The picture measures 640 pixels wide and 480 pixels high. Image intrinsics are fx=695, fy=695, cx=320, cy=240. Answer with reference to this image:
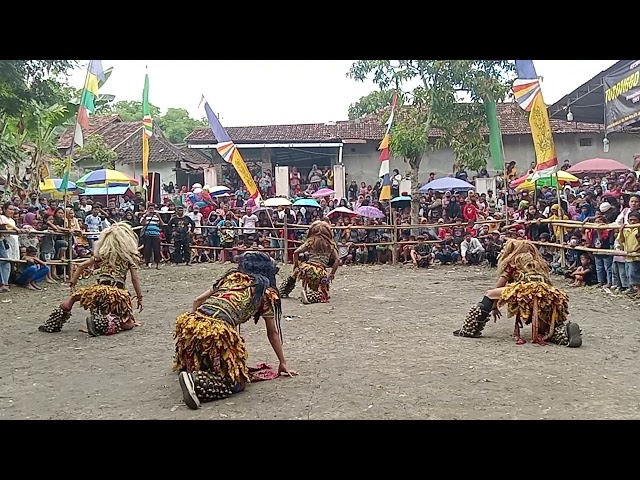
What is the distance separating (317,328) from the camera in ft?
27.9

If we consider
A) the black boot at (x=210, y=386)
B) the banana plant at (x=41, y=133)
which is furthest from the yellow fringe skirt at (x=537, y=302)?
the banana plant at (x=41, y=133)

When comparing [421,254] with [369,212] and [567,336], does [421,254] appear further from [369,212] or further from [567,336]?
[567,336]

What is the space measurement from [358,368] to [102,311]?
3558 mm

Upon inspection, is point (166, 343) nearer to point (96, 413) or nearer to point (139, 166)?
point (96, 413)

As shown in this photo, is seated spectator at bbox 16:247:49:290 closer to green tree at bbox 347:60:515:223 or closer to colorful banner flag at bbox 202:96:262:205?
colorful banner flag at bbox 202:96:262:205

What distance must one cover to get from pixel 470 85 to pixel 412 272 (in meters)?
5.73

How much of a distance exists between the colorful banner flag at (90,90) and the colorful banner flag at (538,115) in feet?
23.9

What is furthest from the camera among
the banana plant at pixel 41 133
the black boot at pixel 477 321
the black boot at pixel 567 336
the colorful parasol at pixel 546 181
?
the banana plant at pixel 41 133

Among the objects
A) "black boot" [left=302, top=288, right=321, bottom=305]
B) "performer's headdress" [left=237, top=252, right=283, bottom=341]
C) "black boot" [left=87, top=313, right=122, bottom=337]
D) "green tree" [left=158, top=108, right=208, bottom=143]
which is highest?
"green tree" [left=158, top=108, right=208, bottom=143]

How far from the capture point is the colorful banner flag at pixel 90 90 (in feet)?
39.2

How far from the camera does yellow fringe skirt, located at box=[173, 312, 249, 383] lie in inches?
210

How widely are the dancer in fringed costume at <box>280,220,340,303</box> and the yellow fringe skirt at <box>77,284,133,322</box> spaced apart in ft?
9.06

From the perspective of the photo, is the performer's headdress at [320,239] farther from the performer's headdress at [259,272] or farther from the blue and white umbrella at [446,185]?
the blue and white umbrella at [446,185]

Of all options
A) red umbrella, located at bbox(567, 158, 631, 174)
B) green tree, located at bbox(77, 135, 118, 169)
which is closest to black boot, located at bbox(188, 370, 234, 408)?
red umbrella, located at bbox(567, 158, 631, 174)
